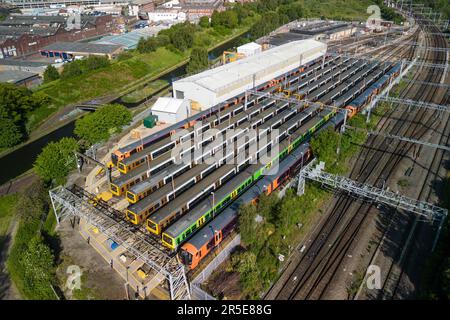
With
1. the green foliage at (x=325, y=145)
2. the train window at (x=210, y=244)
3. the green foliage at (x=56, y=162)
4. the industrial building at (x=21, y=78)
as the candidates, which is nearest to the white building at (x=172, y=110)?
the green foliage at (x=56, y=162)

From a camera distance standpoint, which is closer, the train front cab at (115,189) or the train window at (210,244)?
the train window at (210,244)

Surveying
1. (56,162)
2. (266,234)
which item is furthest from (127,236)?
(56,162)

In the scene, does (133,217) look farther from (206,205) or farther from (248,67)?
(248,67)

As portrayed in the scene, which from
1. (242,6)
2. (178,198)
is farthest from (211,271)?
(242,6)

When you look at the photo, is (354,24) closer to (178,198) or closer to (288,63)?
(288,63)

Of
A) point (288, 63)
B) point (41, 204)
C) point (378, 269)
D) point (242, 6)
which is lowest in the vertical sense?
point (378, 269)

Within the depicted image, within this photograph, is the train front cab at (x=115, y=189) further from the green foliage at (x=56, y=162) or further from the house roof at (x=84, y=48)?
the house roof at (x=84, y=48)
